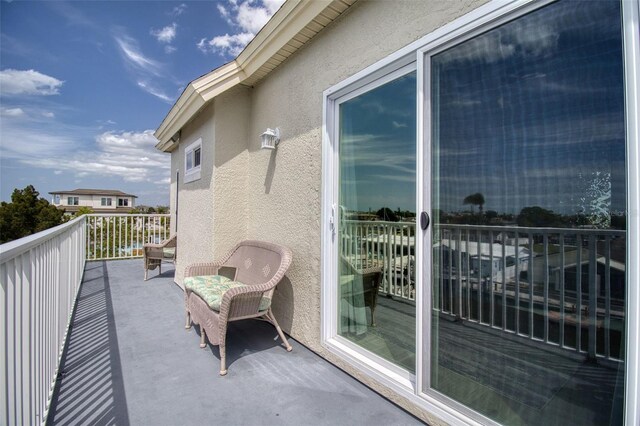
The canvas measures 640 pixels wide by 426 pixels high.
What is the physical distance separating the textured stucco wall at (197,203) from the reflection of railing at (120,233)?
345cm

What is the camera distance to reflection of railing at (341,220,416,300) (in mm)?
2764

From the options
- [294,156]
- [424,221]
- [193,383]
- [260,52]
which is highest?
[260,52]

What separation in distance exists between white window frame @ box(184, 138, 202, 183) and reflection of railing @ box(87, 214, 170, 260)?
3948 millimetres

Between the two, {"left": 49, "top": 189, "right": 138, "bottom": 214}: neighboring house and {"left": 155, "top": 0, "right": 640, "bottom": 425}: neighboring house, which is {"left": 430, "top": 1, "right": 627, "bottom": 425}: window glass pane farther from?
{"left": 49, "top": 189, "right": 138, "bottom": 214}: neighboring house

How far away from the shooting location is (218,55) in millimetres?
10281

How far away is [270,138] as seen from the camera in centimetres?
357

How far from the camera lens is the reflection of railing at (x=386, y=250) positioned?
276 centimetres

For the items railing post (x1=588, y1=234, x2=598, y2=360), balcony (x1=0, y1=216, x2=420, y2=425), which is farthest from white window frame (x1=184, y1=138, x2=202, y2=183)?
railing post (x1=588, y1=234, x2=598, y2=360)

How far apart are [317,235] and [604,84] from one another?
2204mm

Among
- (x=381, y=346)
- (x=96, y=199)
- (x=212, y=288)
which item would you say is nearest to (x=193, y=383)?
(x=212, y=288)

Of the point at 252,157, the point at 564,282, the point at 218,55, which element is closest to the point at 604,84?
the point at 564,282

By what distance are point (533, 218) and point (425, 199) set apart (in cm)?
59

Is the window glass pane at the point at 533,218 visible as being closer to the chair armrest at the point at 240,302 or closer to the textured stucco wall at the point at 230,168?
the chair armrest at the point at 240,302

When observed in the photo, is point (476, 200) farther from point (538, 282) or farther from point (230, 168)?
point (230, 168)
